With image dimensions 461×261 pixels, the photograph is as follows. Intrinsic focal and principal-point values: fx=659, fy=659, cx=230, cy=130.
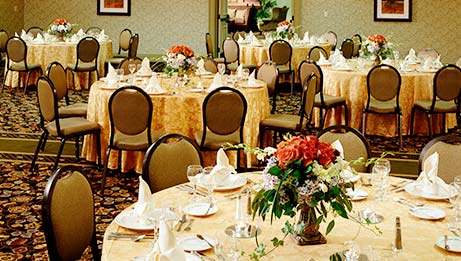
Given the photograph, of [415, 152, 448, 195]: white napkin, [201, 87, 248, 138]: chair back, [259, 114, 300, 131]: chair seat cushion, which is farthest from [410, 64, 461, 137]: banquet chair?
[415, 152, 448, 195]: white napkin

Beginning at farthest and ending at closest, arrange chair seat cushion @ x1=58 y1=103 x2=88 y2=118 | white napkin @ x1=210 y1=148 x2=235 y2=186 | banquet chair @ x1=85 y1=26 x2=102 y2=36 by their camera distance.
Answer: banquet chair @ x1=85 y1=26 x2=102 y2=36 → chair seat cushion @ x1=58 y1=103 x2=88 y2=118 → white napkin @ x1=210 y1=148 x2=235 y2=186

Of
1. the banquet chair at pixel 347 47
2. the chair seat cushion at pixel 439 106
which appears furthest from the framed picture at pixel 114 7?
the chair seat cushion at pixel 439 106

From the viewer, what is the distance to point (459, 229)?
9.16 feet

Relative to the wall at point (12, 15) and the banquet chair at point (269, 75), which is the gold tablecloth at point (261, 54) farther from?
the wall at point (12, 15)

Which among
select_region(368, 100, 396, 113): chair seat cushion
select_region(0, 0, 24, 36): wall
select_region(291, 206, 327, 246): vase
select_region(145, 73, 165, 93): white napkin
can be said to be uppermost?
select_region(0, 0, 24, 36): wall

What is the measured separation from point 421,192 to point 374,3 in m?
11.2

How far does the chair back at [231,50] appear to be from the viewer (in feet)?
35.8

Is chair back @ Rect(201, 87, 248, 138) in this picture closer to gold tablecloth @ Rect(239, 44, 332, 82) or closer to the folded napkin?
the folded napkin

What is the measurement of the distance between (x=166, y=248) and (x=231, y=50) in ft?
28.8

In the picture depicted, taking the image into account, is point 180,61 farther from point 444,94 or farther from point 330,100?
point 444,94

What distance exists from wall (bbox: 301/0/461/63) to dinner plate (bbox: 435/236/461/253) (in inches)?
455

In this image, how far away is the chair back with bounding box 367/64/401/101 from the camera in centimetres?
757

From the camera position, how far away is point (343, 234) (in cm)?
281

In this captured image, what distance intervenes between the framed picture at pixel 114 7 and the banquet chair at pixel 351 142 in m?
11.8
